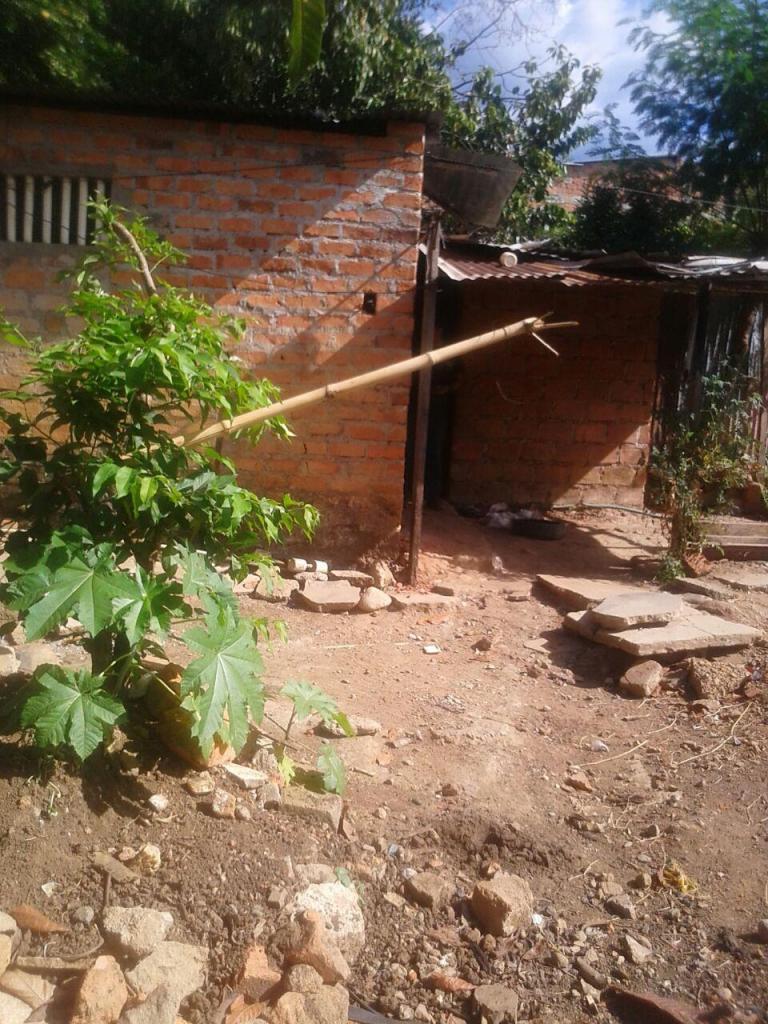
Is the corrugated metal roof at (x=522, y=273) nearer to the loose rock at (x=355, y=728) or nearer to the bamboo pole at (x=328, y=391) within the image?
the bamboo pole at (x=328, y=391)

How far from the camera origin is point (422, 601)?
558cm

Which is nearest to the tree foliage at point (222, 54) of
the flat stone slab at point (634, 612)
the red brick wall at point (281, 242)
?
the red brick wall at point (281, 242)

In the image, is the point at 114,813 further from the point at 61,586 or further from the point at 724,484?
the point at 724,484

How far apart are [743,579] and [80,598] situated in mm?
4997

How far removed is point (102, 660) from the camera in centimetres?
287

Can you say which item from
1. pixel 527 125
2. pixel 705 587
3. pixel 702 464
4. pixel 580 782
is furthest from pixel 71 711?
pixel 527 125

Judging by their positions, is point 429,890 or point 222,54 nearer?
point 429,890

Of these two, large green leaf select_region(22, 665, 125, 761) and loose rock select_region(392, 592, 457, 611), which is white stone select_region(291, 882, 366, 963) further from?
loose rock select_region(392, 592, 457, 611)

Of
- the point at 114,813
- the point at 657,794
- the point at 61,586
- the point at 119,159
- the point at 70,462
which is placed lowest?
the point at 657,794

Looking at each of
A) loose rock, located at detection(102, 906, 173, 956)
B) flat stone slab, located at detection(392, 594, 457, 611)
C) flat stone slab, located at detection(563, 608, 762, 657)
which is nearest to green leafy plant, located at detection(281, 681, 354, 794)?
loose rock, located at detection(102, 906, 173, 956)

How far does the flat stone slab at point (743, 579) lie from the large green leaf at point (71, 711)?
461 cm

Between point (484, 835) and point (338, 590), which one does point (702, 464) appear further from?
point (484, 835)

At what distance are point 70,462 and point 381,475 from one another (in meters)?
3.14

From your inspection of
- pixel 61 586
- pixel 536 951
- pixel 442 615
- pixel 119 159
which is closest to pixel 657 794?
pixel 536 951
